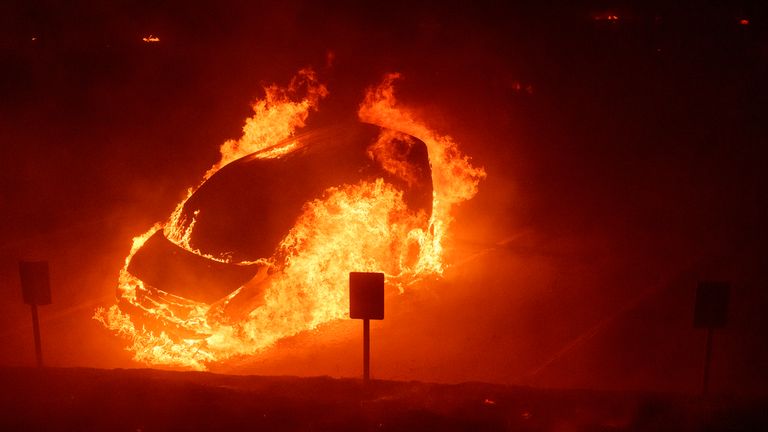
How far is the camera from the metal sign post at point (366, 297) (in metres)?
5.05

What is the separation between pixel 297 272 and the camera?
20.7ft

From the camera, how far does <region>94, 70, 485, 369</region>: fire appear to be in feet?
19.4

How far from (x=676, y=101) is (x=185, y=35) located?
55.8 feet

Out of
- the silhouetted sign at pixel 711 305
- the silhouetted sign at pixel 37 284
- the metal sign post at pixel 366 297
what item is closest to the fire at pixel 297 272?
the silhouetted sign at pixel 37 284

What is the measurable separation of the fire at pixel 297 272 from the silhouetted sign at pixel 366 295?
135 centimetres

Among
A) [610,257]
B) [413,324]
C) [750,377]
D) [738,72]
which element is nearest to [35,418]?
[413,324]

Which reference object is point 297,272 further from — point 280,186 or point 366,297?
point 366,297

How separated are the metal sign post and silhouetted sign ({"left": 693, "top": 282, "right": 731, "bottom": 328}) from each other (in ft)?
8.79

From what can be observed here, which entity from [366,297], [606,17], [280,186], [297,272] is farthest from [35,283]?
[606,17]

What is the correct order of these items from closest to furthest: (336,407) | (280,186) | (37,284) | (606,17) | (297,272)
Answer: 1. (336,407)
2. (37,284)
3. (297,272)
4. (280,186)
5. (606,17)

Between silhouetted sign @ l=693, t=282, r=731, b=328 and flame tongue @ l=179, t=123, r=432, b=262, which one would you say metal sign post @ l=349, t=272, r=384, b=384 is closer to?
flame tongue @ l=179, t=123, r=432, b=262

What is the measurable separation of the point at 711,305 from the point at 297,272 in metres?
3.92

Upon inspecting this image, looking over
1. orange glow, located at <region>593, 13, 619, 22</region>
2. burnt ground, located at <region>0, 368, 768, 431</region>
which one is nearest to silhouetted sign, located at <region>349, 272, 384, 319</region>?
burnt ground, located at <region>0, 368, 768, 431</region>

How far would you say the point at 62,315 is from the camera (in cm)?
730
